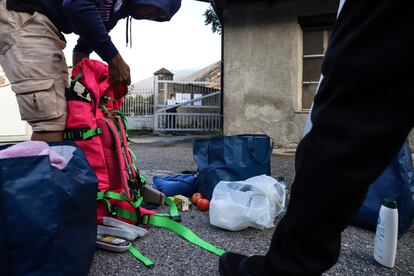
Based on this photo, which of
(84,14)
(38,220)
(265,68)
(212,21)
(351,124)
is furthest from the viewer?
(212,21)

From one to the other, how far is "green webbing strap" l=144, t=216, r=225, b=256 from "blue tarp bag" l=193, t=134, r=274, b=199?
0.54 meters

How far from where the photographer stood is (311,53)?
5543 mm

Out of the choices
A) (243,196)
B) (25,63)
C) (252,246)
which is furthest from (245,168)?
(25,63)

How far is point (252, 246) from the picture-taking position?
149cm

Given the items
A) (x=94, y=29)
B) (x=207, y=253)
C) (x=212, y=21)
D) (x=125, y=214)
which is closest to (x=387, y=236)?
(x=207, y=253)

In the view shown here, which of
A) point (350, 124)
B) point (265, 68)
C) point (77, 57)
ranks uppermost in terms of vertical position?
point (265, 68)

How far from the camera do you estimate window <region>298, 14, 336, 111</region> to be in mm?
5430

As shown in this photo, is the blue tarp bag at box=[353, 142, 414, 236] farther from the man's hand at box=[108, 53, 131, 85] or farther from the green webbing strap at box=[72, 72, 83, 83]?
the green webbing strap at box=[72, 72, 83, 83]

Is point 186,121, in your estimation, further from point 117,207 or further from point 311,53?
point 117,207

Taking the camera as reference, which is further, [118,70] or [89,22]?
[118,70]

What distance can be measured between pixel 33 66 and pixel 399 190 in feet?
6.20

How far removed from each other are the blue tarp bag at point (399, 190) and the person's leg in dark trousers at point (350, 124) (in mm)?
1011

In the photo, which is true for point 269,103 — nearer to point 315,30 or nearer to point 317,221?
point 315,30

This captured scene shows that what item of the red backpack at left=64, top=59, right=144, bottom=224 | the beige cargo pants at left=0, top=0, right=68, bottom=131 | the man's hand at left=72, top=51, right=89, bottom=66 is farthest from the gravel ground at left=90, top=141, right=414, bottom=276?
the man's hand at left=72, top=51, right=89, bottom=66
